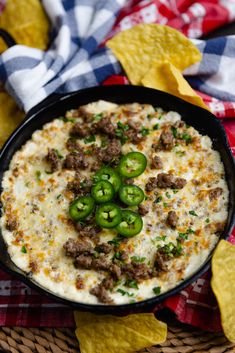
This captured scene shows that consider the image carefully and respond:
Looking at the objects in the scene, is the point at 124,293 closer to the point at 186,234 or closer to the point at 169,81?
the point at 186,234

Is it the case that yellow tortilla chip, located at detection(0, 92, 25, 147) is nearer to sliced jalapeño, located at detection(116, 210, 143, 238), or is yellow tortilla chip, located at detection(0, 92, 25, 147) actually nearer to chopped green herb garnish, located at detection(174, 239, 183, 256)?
sliced jalapeño, located at detection(116, 210, 143, 238)

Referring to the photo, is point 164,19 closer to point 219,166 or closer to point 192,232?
point 219,166

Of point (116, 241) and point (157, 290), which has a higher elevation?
point (116, 241)

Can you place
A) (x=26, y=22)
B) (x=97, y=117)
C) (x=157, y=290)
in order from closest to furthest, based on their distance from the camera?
(x=157, y=290), (x=97, y=117), (x=26, y=22)

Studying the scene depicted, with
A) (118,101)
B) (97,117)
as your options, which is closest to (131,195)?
(97,117)

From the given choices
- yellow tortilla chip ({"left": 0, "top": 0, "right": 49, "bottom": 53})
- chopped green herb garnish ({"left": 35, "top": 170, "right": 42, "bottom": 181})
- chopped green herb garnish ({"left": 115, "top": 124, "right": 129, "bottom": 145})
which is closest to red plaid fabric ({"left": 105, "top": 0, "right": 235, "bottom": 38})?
yellow tortilla chip ({"left": 0, "top": 0, "right": 49, "bottom": 53})

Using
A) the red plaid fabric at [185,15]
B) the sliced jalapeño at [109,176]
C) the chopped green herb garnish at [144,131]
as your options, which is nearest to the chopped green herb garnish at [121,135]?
the chopped green herb garnish at [144,131]

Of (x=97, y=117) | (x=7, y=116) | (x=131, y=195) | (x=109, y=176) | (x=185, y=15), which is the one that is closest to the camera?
(x=131, y=195)

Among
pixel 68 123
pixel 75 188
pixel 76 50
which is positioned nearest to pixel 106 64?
pixel 76 50
